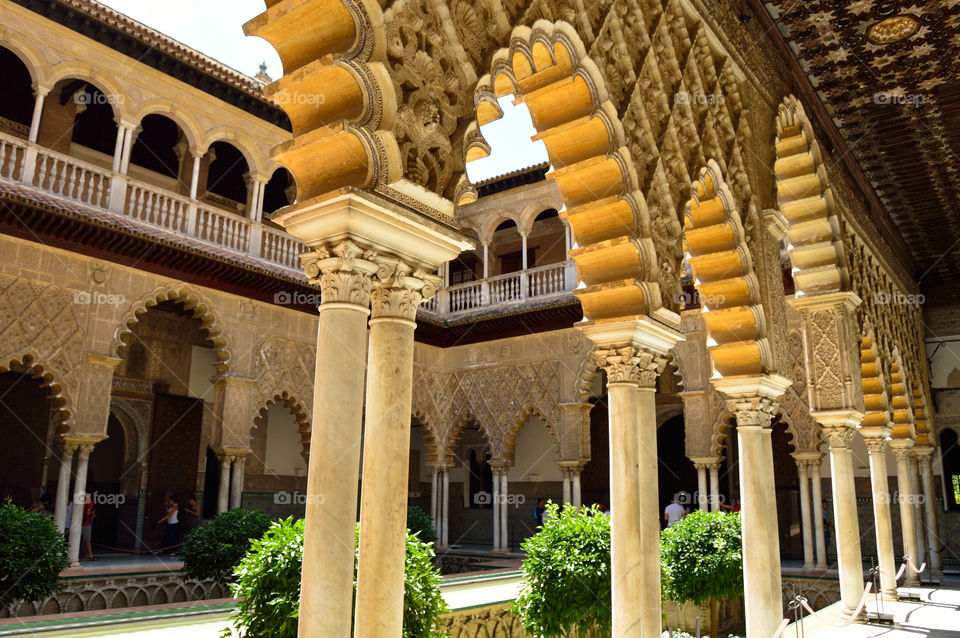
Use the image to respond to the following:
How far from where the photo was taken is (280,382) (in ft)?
41.2

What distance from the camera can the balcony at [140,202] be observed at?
9.69 m

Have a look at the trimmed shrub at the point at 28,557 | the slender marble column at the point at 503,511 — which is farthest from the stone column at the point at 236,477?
the slender marble column at the point at 503,511

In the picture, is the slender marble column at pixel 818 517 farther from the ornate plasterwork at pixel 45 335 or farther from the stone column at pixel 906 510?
the ornate plasterwork at pixel 45 335

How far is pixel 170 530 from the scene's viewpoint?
12.6 metres

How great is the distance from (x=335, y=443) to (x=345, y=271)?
2.25 ft

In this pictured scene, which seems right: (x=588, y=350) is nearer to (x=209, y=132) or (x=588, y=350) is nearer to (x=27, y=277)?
(x=209, y=132)

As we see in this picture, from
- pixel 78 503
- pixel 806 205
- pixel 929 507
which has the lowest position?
pixel 929 507

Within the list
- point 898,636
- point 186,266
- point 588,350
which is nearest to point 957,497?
point 588,350

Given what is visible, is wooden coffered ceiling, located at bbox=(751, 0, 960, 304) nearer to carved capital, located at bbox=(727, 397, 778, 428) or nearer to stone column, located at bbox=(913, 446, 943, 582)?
carved capital, located at bbox=(727, 397, 778, 428)

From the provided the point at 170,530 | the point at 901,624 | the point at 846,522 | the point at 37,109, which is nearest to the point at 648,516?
the point at 846,522

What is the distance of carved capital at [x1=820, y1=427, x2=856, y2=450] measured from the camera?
819cm

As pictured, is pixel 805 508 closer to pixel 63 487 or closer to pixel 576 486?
pixel 576 486

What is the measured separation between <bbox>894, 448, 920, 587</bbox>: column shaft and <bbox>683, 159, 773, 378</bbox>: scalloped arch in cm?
720

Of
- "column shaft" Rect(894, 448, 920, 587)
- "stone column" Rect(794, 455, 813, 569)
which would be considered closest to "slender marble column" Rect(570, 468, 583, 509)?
"stone column" Rect(794, 455, 813, 569)
